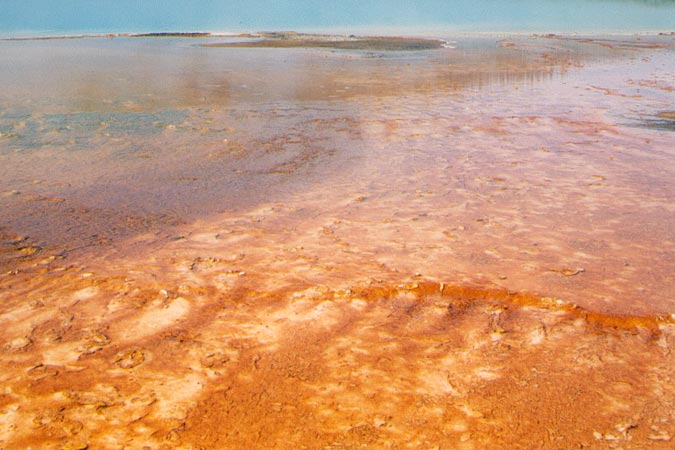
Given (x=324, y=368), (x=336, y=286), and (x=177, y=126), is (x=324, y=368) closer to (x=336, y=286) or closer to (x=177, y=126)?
(x=336, y=286)

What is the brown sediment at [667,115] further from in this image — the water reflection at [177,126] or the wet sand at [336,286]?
the water reflection at [177,126]

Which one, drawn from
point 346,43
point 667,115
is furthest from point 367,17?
point 667,115

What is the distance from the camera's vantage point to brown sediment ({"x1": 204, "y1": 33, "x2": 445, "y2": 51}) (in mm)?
23297

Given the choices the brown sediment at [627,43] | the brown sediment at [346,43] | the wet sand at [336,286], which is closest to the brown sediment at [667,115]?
the wet sand at [336,286]

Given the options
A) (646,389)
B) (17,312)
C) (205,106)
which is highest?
(205,106)

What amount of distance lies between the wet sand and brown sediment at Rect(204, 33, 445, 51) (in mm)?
15996

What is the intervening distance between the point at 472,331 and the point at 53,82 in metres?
11.7

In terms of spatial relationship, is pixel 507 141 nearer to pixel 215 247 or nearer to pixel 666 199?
pixel 666 199

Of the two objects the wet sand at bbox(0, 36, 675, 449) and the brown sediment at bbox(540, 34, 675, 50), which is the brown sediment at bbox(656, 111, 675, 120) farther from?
the brown sediment at bbox(540, 34, 675, 50)

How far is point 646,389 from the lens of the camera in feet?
8.59

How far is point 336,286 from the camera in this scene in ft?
11.7

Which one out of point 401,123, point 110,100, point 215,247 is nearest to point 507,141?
point 401,123

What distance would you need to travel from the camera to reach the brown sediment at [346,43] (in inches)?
917

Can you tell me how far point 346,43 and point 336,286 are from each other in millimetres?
22810
